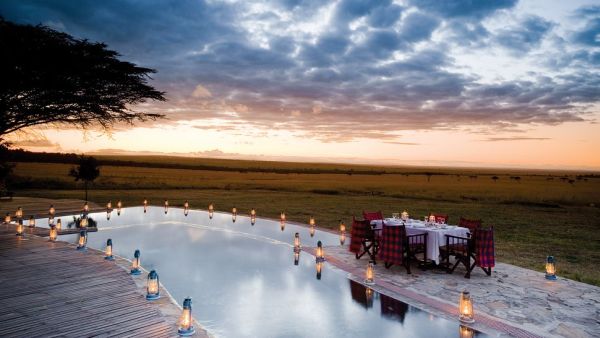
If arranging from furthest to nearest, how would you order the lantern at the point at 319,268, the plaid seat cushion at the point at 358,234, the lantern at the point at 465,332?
the plaid seat cushion at the point at 358,234 < the lantern at the point at 319,268 < the lantern at the point at 465,332

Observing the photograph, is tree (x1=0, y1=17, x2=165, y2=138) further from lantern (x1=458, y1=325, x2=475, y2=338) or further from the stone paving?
lantern (x1=458, y1=325, x2=475, y2=338)

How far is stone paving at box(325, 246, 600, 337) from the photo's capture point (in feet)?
21.6

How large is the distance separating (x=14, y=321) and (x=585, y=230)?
22.8 metres

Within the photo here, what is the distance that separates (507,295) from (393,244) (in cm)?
281

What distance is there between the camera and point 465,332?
6199 mm

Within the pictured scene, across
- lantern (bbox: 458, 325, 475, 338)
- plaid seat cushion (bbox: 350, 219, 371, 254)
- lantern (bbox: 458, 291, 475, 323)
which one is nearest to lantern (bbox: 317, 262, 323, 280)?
plaid seat cushion (bbox: 350, 219, 371, 254)

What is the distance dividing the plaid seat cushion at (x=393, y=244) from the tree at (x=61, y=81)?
34.8ft

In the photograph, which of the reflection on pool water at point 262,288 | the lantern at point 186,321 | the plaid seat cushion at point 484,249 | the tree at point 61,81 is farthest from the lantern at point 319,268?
the tree at point 61,81

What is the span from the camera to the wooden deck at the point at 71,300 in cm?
566

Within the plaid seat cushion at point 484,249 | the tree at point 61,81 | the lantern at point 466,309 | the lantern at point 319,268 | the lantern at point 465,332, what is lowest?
the lantern at point 319,268

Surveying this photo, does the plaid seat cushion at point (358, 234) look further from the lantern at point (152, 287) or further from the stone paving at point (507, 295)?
the lantern at point (152, 287)

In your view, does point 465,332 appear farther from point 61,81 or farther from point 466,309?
point 61,81

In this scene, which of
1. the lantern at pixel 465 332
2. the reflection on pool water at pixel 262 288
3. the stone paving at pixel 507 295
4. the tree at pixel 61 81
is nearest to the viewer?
the lantern at pixel 465 332

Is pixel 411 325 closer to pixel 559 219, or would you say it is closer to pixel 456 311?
pixel 456 311
